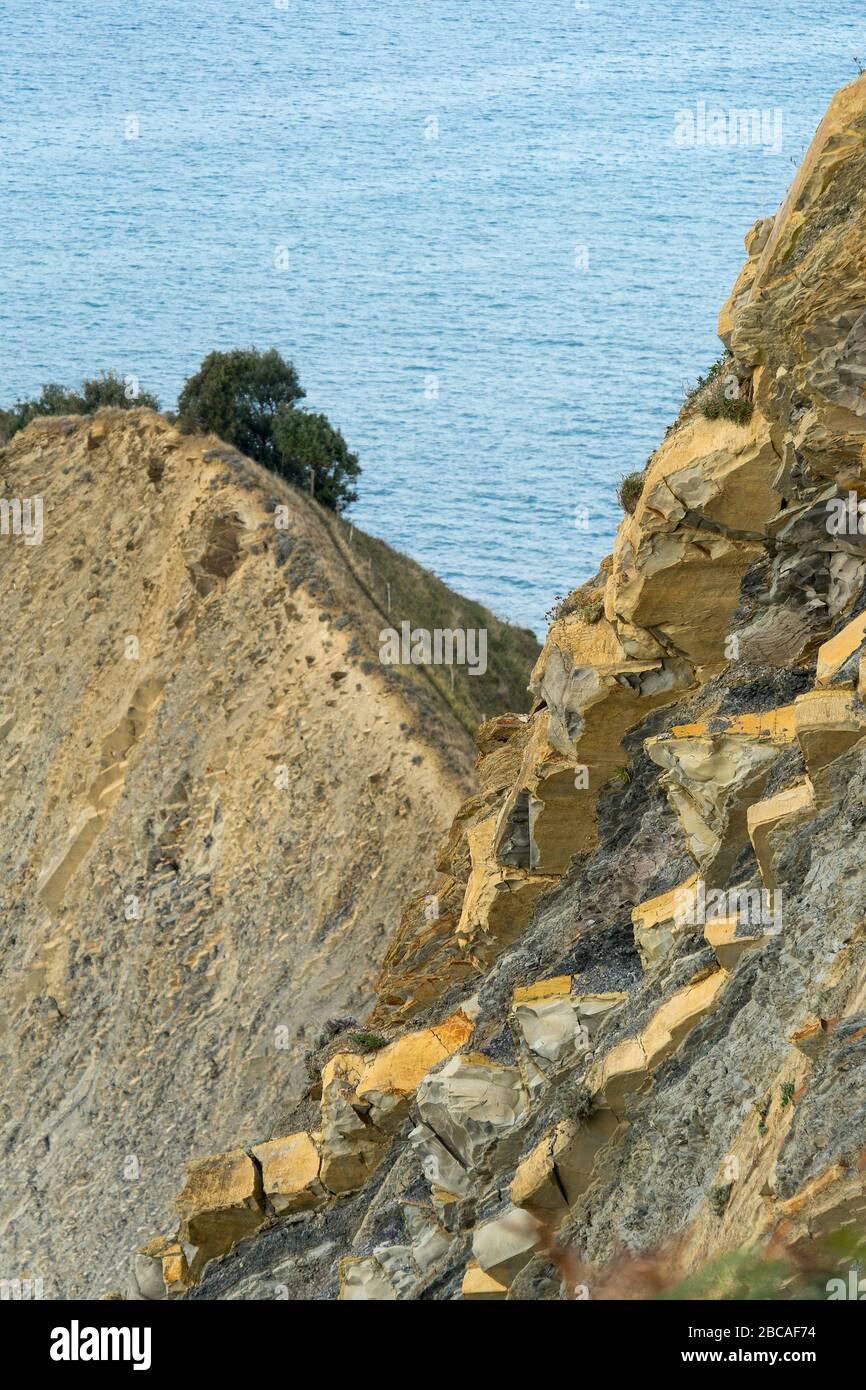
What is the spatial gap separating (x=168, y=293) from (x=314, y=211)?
65.4 ft

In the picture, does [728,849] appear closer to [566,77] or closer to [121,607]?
[121,607]

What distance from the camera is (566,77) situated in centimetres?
19725

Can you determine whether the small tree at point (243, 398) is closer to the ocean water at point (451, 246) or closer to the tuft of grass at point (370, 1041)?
the tuft of grass at point (370, 1041)

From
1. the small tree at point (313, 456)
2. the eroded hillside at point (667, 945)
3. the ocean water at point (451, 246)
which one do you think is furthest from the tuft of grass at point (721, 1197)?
the ocean water at point (451, 246)

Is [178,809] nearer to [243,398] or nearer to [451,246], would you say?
[243,398]

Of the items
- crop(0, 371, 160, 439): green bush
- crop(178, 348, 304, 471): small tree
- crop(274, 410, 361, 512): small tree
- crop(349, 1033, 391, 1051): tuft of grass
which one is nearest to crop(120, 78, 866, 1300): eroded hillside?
crop(349, 1033, 391, 1051): tuft of grass

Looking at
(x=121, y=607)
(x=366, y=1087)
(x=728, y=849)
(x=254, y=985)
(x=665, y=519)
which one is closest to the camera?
(x=728, y=849)

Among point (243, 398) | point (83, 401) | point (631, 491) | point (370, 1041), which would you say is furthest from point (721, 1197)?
point (83, 401)

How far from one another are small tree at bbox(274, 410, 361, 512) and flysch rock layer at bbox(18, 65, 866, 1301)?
102ft

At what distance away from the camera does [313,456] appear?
58.4m

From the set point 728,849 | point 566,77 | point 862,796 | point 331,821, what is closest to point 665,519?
point 728,849

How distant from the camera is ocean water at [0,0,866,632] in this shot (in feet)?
476

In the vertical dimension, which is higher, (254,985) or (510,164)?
(510,164)

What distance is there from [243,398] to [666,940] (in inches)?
1793
